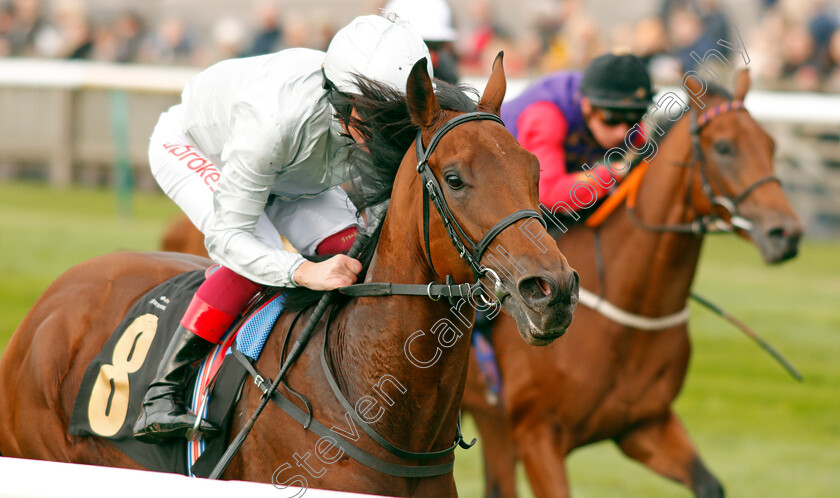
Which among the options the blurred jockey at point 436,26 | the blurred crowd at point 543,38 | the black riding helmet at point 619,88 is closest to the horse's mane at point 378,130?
the black riding helmet at point 619,88

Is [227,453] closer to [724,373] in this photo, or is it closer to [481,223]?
[481,223]

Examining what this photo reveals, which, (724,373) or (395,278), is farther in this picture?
(724,373)

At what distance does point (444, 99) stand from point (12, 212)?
946 cm

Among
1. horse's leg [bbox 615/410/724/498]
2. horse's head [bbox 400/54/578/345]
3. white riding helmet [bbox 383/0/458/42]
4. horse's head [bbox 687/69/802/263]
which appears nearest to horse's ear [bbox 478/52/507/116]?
horse's head [bbox 400/54/578/345]

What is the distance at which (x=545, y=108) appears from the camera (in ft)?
14.5

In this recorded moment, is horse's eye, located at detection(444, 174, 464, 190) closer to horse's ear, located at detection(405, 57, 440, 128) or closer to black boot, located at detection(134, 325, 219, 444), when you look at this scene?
horse's ear, located at detection(405, 57, 440, 128)

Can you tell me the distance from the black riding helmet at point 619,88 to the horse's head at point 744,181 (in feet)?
0.63

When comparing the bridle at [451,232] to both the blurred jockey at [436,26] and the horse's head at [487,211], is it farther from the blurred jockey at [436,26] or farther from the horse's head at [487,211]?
the blurred jockey at [436,26]

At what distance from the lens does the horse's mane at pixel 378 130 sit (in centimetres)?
265

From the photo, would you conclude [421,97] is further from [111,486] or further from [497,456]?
[497,456]

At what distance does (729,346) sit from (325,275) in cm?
579

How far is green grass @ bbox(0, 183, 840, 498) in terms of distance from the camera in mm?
5426


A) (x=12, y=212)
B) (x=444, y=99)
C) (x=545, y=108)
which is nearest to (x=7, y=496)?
(x=444, y=99)

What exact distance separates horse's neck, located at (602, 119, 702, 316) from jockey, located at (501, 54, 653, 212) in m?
0.18
